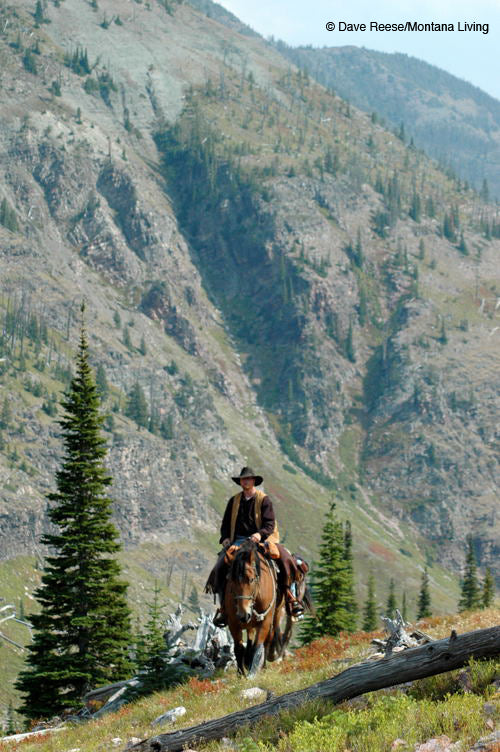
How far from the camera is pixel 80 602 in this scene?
117ft

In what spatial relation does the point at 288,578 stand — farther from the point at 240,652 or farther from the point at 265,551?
the point at 240,652

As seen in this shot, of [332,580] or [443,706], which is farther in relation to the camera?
[332,580]

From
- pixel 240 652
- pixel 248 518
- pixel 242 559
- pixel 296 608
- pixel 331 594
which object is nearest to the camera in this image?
pixel 242 559

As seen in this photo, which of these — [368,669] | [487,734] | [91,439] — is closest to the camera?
[487,734]

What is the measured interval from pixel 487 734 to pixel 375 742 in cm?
148

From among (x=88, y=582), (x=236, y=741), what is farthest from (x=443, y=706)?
(x=88, y=582)

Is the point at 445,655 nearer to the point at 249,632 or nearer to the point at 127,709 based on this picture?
the point at 249,632

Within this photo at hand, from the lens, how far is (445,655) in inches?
530

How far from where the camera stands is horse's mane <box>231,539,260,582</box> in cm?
2089

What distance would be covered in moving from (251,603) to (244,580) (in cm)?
56

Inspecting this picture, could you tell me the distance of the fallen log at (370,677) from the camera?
13.4 meters

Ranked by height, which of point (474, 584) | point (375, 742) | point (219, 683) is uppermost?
point (375, 742)

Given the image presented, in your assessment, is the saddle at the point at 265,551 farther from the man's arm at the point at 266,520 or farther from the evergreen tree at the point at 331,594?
the evergreen tree at the point at 331,594

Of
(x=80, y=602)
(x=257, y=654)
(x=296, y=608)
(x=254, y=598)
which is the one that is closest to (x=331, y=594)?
(x=80, y=602)
